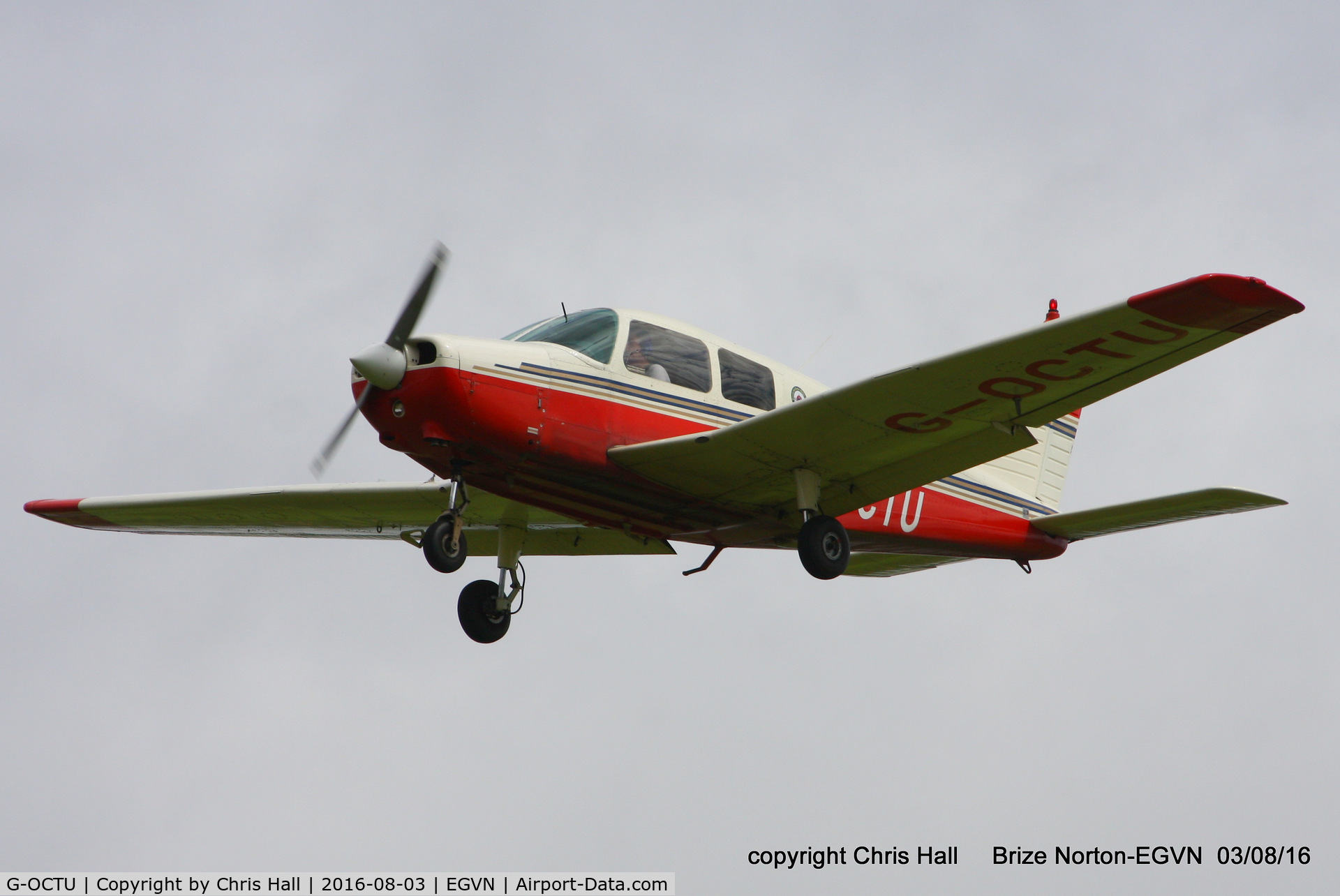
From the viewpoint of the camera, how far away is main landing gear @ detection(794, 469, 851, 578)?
39.9ft

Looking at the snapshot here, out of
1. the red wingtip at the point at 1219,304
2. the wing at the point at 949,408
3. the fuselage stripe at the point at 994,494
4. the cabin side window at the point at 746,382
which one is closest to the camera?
the red wingtip at the point at 1219,304

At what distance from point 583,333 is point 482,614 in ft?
10.2

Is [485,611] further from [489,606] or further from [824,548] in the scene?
[824,548]

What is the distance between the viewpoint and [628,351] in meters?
12.2

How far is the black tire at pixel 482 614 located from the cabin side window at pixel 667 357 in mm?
2921

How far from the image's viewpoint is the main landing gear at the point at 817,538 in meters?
12.1

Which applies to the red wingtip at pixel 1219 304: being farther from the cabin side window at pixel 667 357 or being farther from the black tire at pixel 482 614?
the black tire at pixel 482 614

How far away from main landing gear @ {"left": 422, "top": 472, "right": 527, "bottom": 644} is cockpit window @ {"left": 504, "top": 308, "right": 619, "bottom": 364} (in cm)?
149

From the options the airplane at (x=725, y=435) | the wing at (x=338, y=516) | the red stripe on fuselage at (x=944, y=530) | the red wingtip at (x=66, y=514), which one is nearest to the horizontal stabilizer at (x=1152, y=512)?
the airplane at (x=725, y=435)

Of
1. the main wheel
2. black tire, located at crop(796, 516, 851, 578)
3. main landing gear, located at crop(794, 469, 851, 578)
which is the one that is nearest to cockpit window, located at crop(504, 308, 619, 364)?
the main wheel

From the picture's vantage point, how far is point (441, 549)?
37.1 ft

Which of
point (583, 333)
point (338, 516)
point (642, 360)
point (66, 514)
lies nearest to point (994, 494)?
point (642, 360)

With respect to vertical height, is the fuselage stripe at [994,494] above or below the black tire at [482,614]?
above

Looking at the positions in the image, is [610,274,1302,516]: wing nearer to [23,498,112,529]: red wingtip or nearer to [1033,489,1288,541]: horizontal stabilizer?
[1033,489,1288,541]: horizontal stabilizer
